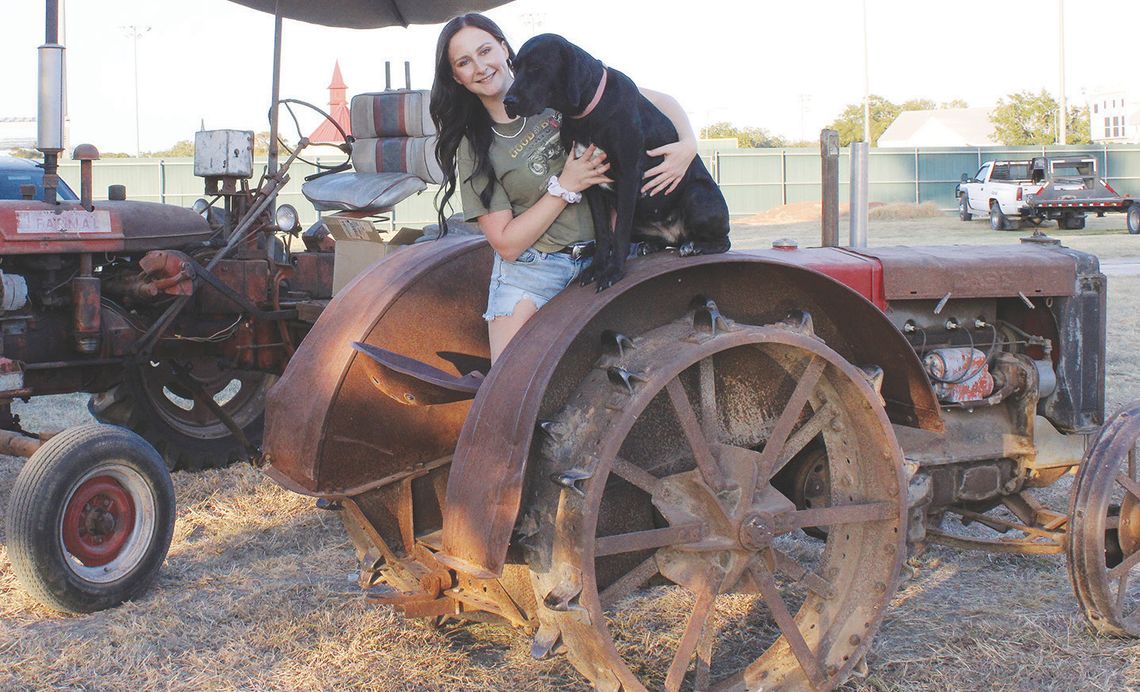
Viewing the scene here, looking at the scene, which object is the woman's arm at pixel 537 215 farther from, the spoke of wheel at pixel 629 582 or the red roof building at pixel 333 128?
the red roof building at pixel 333 128

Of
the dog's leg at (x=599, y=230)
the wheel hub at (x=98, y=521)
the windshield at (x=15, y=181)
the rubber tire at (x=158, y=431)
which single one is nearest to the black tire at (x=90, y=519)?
the wheel hub at (x=98, y=521)

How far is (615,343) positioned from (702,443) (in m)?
0.31

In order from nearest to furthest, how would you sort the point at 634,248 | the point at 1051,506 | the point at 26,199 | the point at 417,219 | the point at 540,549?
the point at 540,549 → the point at 634,248 → the point at 1051,506 → the point at 26,199 → the point at 417,219

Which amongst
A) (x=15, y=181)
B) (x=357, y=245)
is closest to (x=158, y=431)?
(x=357, y=245)

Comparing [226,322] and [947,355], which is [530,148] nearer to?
[947,355]

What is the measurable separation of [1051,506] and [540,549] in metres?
3.17

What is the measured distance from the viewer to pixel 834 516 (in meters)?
2.64

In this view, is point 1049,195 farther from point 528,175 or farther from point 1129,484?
point 528,175

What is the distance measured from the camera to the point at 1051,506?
183 inches

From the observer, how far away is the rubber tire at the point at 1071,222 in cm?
2312

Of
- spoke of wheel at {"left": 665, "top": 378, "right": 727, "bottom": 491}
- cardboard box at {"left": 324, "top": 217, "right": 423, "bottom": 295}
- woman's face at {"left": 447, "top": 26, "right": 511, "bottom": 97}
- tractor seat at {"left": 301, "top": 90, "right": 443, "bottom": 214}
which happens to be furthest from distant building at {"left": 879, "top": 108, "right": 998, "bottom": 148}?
spoke of wheel at {"left": 665, "top": 378, "right": 727, "bottom": 491}

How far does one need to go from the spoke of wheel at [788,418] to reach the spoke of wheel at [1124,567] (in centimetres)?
130

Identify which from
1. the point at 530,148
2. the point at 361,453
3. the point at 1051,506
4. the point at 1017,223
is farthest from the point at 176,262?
the point at 1017,223

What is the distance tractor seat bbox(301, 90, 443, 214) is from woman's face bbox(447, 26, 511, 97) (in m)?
3.03
